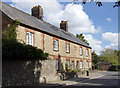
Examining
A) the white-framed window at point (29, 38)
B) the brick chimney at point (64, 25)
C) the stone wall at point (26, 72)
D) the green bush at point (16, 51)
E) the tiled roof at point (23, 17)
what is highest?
the brick chimney at point (64, 25)

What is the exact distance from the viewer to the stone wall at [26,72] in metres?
10.9

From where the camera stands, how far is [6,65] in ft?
35.6

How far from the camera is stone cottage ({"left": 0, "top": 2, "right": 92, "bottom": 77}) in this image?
1555cm

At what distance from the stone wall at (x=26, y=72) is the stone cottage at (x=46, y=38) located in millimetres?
2475

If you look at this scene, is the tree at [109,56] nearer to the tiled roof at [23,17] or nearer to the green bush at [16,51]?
the tiled roof at [23,17]

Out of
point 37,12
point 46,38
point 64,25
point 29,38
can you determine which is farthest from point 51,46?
point 64,25

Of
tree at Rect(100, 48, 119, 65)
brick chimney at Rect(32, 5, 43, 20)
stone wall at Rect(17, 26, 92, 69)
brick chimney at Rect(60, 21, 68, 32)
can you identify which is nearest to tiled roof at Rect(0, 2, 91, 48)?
stone wall at Rect(17, 26, 92, 69)

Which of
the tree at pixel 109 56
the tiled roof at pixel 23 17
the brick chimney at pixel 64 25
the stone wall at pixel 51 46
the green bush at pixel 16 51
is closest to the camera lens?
the green bush at pixel 16 51

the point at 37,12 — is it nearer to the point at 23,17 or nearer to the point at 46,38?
the point at 23,17

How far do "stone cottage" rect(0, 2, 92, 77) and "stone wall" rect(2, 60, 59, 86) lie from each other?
2475mm

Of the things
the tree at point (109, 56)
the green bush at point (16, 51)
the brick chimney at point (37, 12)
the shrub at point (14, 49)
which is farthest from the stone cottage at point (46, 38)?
the tree at point (109, 56)

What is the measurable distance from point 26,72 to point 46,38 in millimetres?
7344

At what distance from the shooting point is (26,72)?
40.7ft

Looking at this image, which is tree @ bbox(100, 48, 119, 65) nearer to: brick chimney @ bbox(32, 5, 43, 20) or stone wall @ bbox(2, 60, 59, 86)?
brick chimney @ bbox(32, 5, 43, 20)
